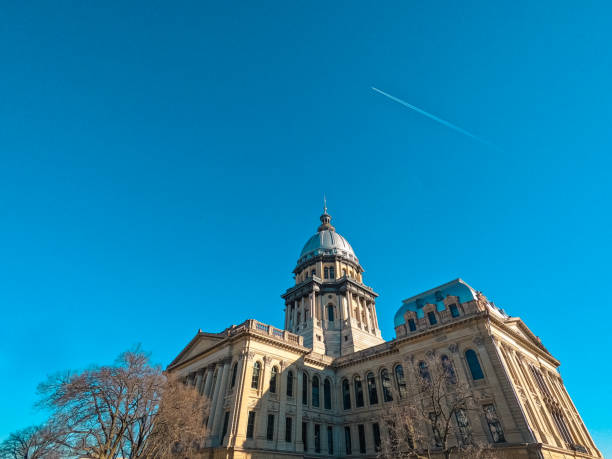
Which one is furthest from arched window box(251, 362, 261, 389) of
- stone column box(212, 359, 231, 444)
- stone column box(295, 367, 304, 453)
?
stone column box(295, 367, 304, 453)

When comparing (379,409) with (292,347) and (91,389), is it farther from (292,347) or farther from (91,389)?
(91,389)

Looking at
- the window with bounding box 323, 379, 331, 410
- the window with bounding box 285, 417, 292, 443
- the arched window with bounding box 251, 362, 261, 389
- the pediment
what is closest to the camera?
the window with bounding box 285, 417, 292, 443

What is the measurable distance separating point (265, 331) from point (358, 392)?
14.1 meters

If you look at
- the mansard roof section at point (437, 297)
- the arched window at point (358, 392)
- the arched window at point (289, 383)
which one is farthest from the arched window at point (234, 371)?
the mansard roof section at point (437, 297)

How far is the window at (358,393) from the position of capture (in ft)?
136

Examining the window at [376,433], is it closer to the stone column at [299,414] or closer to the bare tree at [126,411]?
the stone column at [299,414]

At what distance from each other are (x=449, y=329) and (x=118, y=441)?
30.8m

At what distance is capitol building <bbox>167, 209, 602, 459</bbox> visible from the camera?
3058 centimetres

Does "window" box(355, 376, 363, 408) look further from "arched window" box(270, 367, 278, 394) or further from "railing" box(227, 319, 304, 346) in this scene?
"arched window" box(270, 367, 278, 394)

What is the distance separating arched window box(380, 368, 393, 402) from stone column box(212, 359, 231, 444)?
1788cm

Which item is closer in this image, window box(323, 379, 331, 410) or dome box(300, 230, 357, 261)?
window box(323, 379, 331, 410)

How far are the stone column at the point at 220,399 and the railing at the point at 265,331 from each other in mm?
3634

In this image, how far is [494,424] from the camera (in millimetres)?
29547

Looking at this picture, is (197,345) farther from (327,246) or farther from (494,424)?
(494,424)
